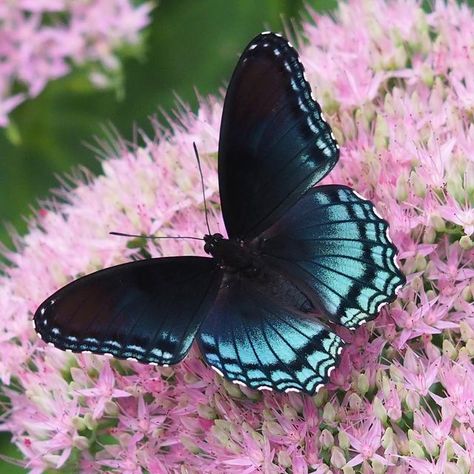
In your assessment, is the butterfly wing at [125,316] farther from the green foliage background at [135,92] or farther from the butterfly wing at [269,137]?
the green foliage background at [135,92]

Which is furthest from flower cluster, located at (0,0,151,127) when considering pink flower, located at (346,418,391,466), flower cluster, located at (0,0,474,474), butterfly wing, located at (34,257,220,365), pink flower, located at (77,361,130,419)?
pink flower, located at (346,418,391,466)

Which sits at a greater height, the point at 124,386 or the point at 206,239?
the point at 206,239

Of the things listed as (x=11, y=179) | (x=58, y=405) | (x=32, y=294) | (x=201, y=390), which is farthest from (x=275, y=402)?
(x=11, y=179)

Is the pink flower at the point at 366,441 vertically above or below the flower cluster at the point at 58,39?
below

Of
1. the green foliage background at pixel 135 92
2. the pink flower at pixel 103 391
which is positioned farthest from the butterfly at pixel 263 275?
the green foliage background at pixel 135 92

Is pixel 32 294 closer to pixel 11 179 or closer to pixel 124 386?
pixel 124 386

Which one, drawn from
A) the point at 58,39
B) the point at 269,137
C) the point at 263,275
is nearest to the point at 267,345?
the point at 263,275

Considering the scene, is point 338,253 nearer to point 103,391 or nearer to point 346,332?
point 346,332
